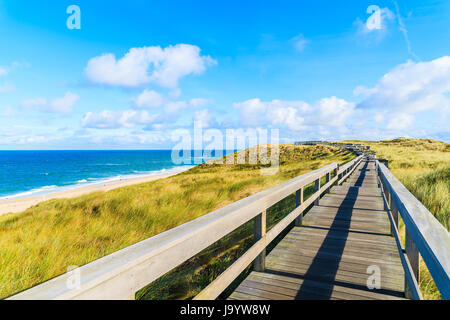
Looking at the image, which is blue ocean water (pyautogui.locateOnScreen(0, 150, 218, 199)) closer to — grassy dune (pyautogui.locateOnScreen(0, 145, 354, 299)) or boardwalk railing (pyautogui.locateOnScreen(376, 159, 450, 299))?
grassy dune (pyautogui.locateOnScreen(0, 145, 354, 299))

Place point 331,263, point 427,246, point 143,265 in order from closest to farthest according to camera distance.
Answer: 1. point 143,265
2. point 427,246
3. point 331,263

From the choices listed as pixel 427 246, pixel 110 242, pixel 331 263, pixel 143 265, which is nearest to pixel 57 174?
pixel 110 242

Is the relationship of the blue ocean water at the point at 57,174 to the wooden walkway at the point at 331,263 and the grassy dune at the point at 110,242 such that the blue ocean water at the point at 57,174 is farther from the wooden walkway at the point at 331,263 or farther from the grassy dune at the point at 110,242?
the wooden walkway at the point at 331,263

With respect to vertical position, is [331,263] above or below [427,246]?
below

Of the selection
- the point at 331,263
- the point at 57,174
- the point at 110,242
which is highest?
the point at 331,263

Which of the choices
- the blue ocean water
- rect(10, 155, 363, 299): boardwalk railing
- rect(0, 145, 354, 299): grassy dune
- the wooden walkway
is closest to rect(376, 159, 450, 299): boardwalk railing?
the wooden walkway

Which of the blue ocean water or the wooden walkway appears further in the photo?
the blue ocean water

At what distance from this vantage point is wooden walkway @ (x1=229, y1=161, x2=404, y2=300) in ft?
10.0

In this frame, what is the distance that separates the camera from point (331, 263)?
12.6ft

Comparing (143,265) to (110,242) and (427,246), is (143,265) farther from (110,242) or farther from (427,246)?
(110,242)

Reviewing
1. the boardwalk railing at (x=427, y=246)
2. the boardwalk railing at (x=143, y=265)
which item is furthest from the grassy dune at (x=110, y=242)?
the boardwalk railing at (x=427, y=246)
